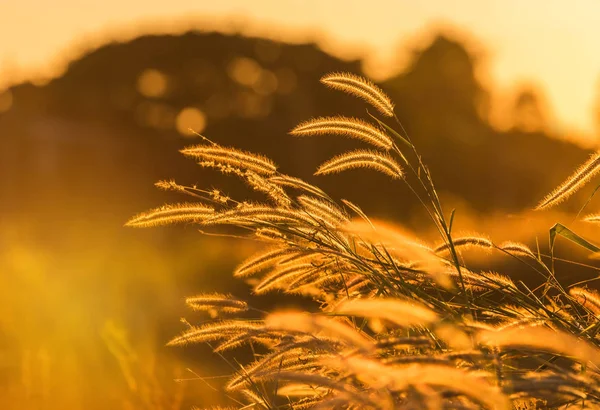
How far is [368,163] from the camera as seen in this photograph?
3.25m

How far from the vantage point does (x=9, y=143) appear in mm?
22828

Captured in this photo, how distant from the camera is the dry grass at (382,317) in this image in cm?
221

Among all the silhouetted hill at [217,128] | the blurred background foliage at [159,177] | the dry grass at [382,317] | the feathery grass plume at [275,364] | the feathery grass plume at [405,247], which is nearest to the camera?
the dry grass at [382,317]

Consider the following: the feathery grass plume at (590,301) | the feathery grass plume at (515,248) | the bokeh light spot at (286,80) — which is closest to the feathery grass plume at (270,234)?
the feathery grass plume at (515,248)

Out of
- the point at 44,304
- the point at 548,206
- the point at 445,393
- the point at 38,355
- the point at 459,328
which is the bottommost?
the point at 445,393

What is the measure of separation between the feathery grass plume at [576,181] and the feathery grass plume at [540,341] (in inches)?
22.3

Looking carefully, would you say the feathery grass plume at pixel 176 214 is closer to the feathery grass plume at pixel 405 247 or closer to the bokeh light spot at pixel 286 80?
the feathery grass plume at pixel 405 247

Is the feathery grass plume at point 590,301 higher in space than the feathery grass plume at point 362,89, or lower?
lower

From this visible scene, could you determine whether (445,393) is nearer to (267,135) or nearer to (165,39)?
(267,135)

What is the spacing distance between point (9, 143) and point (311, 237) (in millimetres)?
20882

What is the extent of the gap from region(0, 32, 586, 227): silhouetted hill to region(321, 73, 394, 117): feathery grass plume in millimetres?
16407

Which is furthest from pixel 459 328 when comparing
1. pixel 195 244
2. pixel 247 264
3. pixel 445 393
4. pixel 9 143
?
pixel 9 143

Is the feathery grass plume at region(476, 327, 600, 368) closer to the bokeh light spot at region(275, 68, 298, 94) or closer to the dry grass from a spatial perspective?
the dry grass

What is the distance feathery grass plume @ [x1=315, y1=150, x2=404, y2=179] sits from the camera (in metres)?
3.22
